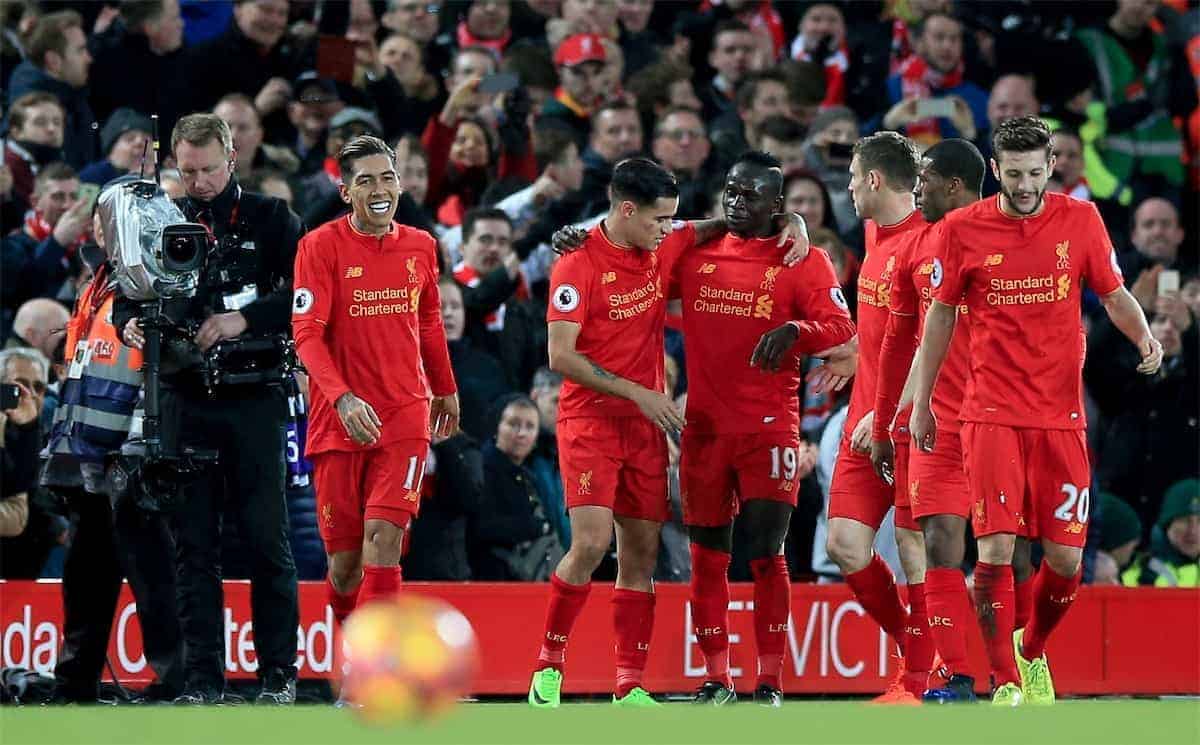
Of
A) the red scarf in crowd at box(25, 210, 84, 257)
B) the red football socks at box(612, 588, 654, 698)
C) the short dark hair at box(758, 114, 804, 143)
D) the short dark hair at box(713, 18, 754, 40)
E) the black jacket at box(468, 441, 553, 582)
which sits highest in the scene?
the short dark hair at box(713, 18, 754, 40)

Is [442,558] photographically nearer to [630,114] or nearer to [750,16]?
[630,114]

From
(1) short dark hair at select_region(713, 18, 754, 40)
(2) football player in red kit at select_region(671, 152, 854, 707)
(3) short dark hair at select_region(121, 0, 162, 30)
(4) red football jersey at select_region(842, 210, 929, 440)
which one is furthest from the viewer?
(1) short dark hair at select_region(713, 18, 754, 40)

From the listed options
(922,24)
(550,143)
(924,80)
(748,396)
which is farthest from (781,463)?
(922,24)

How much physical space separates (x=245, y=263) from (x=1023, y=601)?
3857mm

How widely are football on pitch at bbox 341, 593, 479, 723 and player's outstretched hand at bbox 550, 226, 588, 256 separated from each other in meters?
3.75

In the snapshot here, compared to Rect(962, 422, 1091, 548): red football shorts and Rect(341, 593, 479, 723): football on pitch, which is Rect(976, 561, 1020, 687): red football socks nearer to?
Rect(962, 422, 1091, 548): red football shorts

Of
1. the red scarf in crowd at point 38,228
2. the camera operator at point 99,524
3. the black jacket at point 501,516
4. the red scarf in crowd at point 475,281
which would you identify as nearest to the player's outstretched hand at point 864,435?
the black jacket at point 501,516

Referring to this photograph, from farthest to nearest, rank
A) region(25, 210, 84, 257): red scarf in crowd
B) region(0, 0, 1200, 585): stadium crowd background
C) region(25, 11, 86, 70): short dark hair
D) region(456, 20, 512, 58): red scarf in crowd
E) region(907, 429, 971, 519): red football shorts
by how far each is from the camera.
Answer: region(456, 20, 512, 58): red scarf in crowd → region(25, 11, 86, 70): short dark hair → region(25, 210, 84, 257): red scarf in crowd → region(0, 0, 1200, 585): stadium crowd background → region(907, 429, 971, 519): red football shorts

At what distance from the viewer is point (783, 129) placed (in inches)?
554

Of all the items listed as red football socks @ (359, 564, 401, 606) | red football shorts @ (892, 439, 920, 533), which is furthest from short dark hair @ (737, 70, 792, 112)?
red football socks @ (359, 564, 401, 606)

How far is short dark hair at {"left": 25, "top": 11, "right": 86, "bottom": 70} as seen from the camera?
13.5 meters

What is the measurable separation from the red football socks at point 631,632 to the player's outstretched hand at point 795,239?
1650 millimetres

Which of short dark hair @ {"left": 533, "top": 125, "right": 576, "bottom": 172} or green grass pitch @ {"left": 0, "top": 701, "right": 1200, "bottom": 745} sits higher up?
short dark hair @ {"left": 533, "top": 125, "right": 576, "bottom": 172}

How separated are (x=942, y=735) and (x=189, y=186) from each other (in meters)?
4.56
